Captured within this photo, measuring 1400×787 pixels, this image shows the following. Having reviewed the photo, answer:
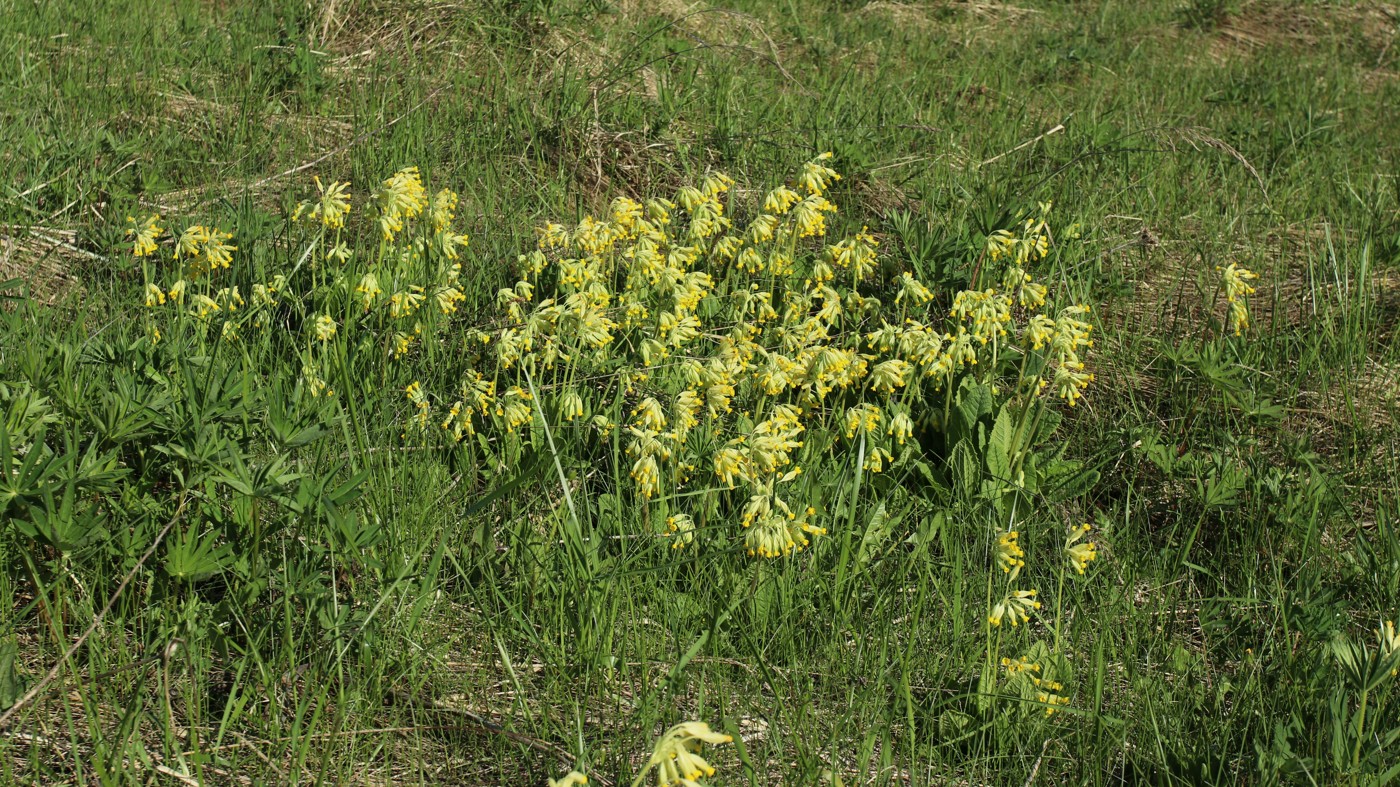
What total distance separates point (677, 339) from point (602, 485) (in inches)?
19.3

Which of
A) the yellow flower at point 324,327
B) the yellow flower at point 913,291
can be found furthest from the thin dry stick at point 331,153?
the yellow flower at point 913,291

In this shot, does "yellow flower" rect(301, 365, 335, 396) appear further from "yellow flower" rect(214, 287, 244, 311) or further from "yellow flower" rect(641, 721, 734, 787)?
"yellow flower" rect(641, 721, 734, 787)

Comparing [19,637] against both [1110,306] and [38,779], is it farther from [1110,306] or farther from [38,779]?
[1110,306]

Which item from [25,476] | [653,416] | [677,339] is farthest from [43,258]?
[653,416]

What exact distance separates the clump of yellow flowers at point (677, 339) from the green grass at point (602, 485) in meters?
0.10

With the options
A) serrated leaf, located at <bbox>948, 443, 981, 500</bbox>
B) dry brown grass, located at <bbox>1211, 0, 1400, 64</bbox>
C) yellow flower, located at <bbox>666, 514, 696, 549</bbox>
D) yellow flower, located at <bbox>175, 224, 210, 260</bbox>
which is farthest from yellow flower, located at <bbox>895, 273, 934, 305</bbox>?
dry brown grass, located at <bbox>1211, 0, 1400, 64</bbox>

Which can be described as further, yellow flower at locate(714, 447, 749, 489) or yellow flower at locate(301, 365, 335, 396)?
yellow flower at locate(301, 365, 335, 396)

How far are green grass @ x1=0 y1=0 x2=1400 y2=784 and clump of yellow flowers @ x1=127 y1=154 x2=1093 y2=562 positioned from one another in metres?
0.10

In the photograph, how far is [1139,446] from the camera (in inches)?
145

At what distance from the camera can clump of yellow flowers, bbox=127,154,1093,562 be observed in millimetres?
3215

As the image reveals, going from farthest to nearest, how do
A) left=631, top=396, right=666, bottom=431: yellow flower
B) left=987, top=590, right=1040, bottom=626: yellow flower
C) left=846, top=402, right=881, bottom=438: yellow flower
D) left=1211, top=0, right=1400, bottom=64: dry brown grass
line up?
left=1211, top=0, right=1400, bottom=64: dry brown grass
left=846, top=402, right=881, bottom=438: yellow flower
left=631, top=396, right=666, bottom=431: yellow flower
left=987, top=590, right=1040, bottom=626: yellow flower

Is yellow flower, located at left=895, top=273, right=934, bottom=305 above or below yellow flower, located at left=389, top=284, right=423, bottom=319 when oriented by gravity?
below

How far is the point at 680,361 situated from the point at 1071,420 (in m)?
1.29

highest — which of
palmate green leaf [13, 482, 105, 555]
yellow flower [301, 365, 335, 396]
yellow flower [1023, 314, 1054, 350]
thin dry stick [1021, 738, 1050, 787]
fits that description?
palmate green leaf [13, 482, 105, 555]
